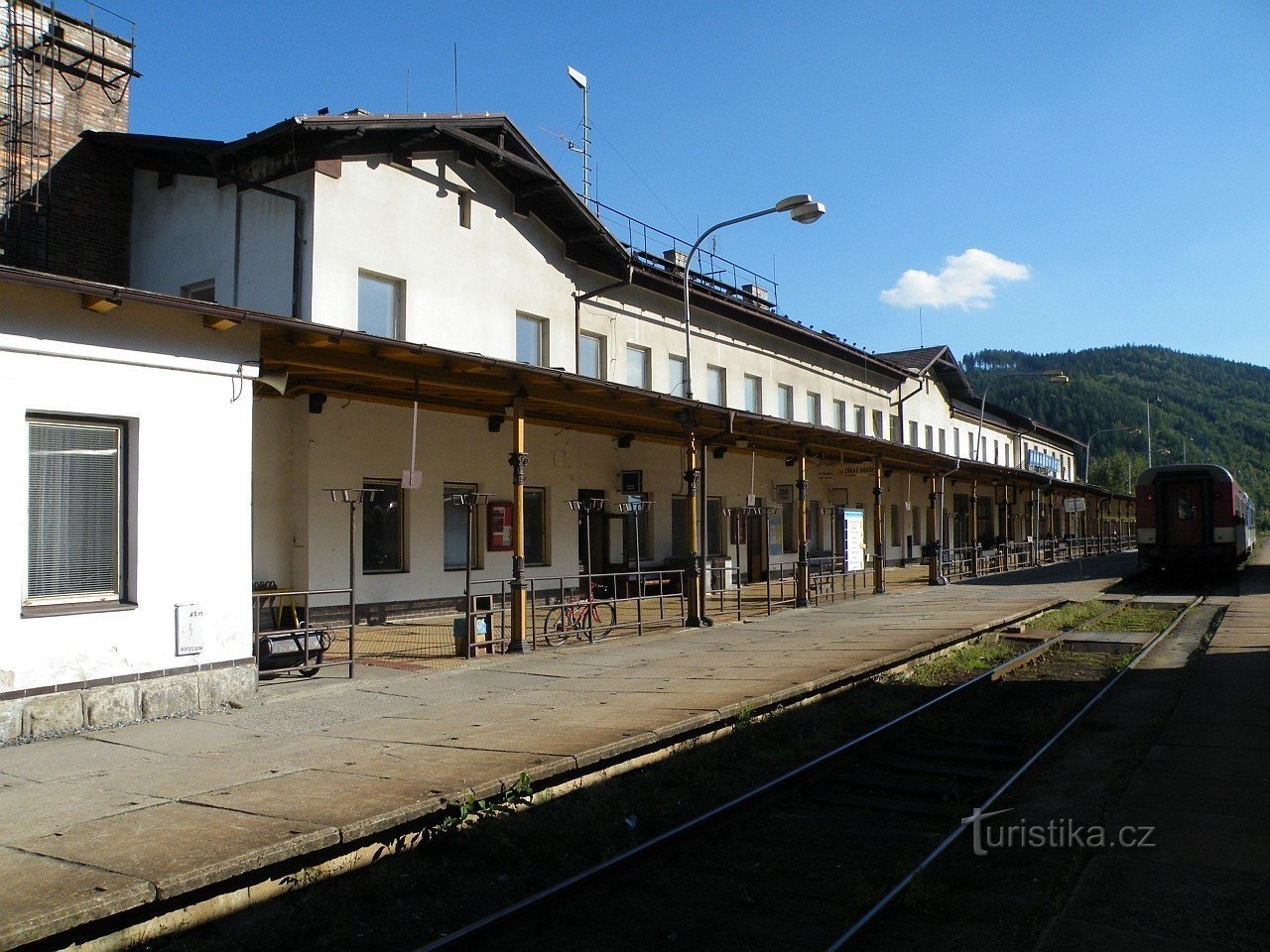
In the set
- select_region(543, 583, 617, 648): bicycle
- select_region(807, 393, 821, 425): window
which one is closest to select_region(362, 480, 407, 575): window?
select_region(543, 583, 617, 648): bicycle

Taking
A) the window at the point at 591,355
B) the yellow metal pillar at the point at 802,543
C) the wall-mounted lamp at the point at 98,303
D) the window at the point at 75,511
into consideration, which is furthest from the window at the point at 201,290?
the yellow metal pillar at the point at 802,543

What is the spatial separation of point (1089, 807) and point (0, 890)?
6.37 m

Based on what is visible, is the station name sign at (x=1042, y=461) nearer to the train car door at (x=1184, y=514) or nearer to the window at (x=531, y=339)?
the train car door at (x=1184, y=514)

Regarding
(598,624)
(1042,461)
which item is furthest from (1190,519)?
(1042,461)

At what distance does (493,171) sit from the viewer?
1862 cm

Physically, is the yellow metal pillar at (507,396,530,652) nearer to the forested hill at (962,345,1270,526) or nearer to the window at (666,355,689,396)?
the window at (666,355,689,396)

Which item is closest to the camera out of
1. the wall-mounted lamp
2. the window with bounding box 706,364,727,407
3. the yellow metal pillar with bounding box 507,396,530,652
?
the wall-mounted lamp

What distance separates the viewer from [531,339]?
19594mm

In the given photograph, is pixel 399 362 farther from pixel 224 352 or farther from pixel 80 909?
pixel 80 909

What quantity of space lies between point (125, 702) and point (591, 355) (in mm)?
13870

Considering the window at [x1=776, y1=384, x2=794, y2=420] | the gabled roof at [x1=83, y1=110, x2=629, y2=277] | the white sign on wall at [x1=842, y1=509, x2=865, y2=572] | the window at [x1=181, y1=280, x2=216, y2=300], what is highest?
the gabled roof at [x1=83, y1=110, x2=629, y2=277]

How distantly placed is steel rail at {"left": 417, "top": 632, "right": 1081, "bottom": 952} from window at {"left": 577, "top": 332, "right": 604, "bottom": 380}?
12.9 m

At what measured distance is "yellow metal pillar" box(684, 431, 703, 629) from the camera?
16469 millimetres
